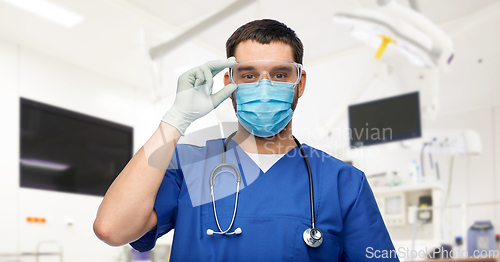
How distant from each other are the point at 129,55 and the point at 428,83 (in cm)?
264

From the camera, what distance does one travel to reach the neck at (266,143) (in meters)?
1.12

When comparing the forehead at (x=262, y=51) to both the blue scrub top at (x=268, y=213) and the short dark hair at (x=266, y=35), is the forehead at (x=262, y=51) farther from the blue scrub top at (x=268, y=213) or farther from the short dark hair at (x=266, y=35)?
the blue scrub top at (x=268, y=213)

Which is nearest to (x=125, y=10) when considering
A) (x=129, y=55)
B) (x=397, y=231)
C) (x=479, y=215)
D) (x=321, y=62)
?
(x=129, y=55)

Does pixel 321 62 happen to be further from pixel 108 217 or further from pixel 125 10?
pixel 108 217

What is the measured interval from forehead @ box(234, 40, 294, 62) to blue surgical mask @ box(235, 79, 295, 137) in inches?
2.6

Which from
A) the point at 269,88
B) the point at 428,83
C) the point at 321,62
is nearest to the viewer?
the point at 269,88

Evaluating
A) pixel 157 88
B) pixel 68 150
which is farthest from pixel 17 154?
pixel 157 88

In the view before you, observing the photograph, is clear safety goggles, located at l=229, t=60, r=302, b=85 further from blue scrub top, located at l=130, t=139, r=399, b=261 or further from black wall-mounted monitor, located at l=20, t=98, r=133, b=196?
black wall-mounted monitor, located at l=20, t=98, r=133, b=196

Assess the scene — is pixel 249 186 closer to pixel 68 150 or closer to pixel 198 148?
pixel 198 148

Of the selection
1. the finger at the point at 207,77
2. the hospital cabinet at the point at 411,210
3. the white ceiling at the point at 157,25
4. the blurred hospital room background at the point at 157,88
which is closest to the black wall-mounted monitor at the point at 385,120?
the blurred hospital room background at the point at 157,88

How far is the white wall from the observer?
3311mm

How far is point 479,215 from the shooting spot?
4.94 metres

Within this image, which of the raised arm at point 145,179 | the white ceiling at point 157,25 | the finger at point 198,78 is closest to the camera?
the raised arm at point 145,179

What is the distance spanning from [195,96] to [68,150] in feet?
10.8
